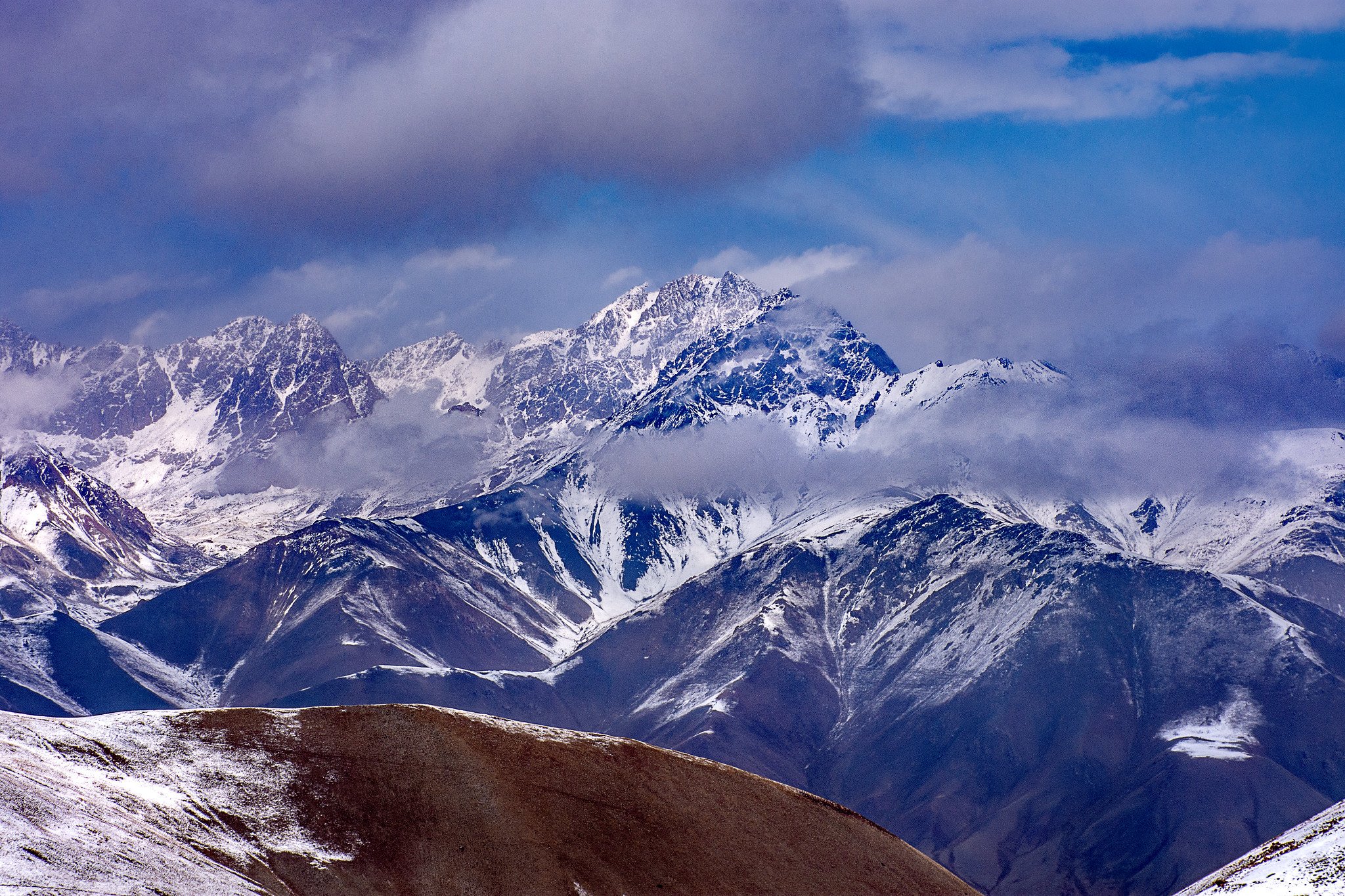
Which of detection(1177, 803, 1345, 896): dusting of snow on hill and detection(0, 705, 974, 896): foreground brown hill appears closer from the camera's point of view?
detection(1177, 803, 1345, 896): dusting of snow on hill

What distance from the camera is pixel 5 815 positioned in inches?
4688

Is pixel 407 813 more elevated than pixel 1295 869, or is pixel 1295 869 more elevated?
pixel 407 813

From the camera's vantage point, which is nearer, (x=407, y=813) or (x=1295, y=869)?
(x=1295, y=869)

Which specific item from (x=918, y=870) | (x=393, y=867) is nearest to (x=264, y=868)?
(x=393, y=867)

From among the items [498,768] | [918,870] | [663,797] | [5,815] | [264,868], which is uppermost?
[5,815]

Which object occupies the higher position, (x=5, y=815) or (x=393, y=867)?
(x=5, y=815)

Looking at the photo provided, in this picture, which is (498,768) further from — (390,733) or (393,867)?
(393,867)

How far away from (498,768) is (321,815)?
73.8 feet

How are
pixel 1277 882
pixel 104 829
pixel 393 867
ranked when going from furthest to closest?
pixel 393 867 → pixel 104 829 → pixel 1277 882

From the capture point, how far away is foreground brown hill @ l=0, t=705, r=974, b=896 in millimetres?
131000

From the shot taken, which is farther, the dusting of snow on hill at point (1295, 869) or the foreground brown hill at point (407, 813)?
the foreground brown hill at point (407, 813)

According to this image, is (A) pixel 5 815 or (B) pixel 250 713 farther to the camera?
(B) pixel 250 713

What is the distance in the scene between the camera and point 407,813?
156 meters

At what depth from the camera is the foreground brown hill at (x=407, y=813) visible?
131m
